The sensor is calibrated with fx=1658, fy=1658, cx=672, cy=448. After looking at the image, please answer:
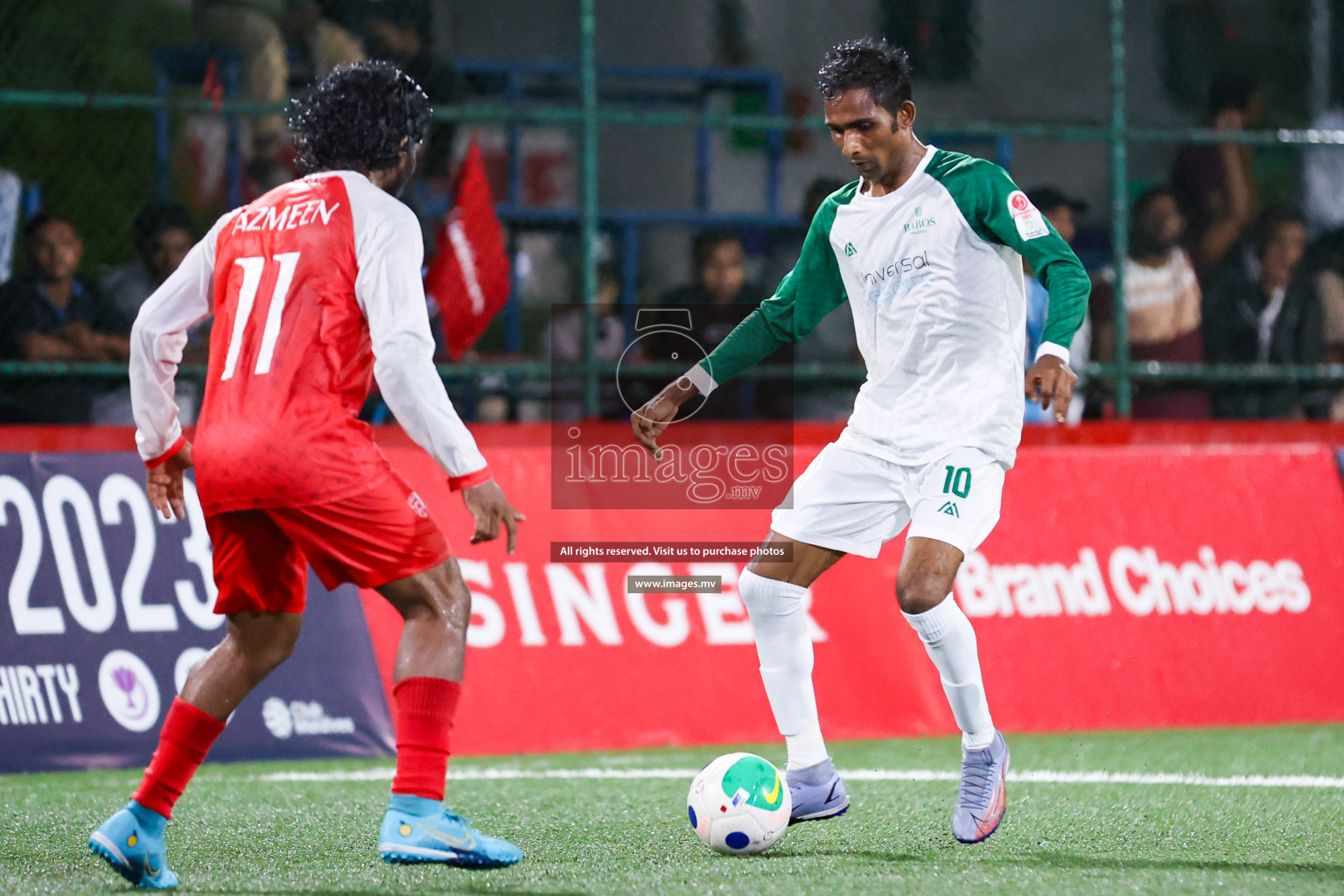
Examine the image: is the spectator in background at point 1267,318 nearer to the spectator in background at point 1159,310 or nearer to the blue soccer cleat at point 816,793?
the spectator in background at point 1159,310

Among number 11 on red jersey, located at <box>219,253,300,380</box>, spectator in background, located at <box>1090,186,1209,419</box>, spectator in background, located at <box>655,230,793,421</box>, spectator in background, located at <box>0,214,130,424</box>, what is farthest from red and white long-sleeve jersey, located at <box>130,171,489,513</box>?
spectator in background, located at <box>1090,186,1209,419</box>

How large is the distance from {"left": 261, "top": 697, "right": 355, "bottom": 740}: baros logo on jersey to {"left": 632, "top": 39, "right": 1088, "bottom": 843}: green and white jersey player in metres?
2.24

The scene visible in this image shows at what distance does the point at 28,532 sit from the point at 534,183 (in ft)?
20.1

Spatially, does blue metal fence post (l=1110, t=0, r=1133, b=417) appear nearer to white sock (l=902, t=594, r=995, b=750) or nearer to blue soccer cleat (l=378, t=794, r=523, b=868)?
white sock (l=902, t=594, r=995, b=750)

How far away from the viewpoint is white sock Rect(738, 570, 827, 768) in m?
4.95

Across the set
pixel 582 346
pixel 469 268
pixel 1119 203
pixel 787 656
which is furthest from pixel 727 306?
pixel 787 656

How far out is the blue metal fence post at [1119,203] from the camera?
8.91 meters

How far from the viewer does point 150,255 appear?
26.6 feet

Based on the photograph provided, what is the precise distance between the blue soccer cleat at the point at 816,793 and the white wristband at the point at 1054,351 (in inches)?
52.7

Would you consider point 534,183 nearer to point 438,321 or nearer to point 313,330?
point 438,321

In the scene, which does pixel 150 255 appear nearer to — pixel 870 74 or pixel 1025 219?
pixel 870 74

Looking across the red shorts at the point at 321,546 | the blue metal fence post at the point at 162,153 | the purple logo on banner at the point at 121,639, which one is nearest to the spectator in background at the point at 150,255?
the blue metal fence post at the point at 162,153

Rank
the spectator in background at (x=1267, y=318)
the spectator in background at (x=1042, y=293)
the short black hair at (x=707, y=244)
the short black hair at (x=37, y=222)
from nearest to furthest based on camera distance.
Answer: the short black hair at (x=37, y=222) < the spectator in background at (x=1042, y=293) < the short black hair at (x=707, y=244) < the spectator in background at (x=1267, y=318)

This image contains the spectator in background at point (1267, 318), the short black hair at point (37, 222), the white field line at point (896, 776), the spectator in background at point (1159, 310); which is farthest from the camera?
the spectator in background at point (1267, 318)
